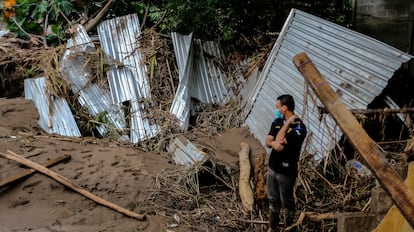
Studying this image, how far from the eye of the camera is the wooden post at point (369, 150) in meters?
1.86

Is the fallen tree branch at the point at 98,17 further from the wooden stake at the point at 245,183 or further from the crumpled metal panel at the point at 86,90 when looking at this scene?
the wooden stake at the point at 245,183

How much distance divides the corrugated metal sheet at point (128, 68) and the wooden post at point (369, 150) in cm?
465

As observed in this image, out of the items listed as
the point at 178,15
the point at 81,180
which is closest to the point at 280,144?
the point at 81,180

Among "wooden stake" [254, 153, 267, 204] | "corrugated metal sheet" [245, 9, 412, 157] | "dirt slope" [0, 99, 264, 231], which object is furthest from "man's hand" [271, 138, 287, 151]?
"dirt slope" [0, 99, 264, 231]

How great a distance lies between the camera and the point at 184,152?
19.5 ft

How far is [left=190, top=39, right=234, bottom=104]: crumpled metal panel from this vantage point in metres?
7.39

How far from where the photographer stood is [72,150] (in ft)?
19.3

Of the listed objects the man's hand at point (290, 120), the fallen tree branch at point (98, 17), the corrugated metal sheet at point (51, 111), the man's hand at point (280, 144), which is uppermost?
the fallen tree branch at point (98, 17)

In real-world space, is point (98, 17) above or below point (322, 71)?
above

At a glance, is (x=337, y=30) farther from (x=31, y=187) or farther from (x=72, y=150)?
(x=31, y=187)

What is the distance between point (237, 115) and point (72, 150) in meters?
2.68

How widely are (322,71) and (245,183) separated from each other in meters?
1.82

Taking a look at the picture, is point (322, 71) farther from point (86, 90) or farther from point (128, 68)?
point (86, 90)

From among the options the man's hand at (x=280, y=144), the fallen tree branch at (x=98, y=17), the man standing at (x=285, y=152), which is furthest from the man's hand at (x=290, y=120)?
the fallen tree branch at (x=98, y=17)
